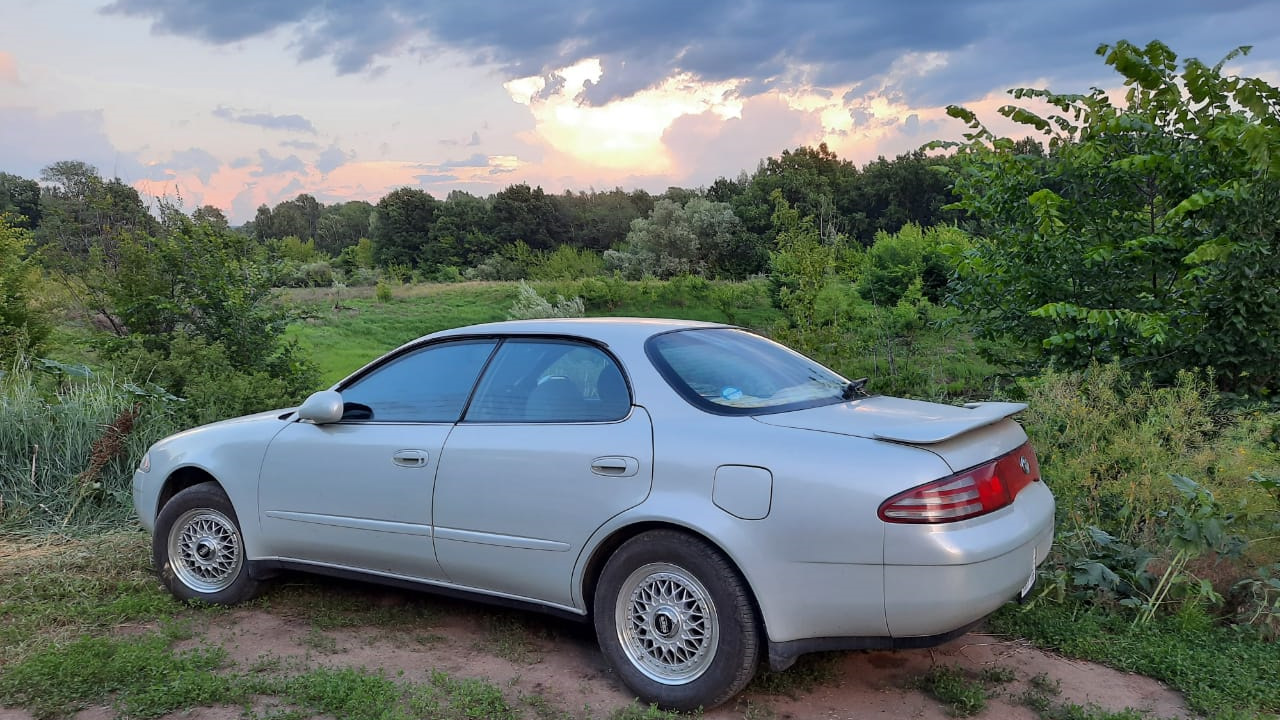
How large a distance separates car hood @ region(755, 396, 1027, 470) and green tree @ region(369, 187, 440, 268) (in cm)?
6557

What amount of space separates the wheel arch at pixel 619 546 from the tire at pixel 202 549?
7.04 feet

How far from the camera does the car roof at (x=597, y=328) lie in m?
4.17

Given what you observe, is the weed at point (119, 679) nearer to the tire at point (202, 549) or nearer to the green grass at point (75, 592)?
the green grass at point (75, 592)

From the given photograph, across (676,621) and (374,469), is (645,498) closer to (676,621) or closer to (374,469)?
(676,621)

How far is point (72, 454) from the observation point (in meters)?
7.33

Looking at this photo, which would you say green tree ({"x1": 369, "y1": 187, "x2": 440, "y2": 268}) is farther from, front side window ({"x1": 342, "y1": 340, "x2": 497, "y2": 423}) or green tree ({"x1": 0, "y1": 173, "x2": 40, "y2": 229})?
front side window ({"x1": 342, "y1": 340, "x2": 497, "y2": 423})

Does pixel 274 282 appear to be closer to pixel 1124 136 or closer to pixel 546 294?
pixel 1124 136

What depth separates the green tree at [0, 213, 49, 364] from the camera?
43.0 ft

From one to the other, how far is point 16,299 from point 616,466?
14030mm

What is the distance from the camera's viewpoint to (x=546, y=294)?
109ft

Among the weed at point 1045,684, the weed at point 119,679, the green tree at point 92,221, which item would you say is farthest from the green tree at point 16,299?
the weed at point 1045,684

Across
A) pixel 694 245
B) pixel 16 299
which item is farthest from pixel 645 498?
pixel 694 245

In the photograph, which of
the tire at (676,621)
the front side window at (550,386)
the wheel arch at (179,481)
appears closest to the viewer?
the tire at (676,621)

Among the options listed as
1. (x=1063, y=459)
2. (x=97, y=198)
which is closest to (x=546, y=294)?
(x=97, y=198)
